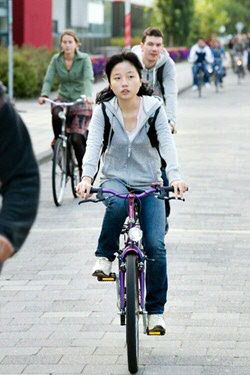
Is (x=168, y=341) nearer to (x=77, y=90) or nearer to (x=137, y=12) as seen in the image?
(x=77, y=90)

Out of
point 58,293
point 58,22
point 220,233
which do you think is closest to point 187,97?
point 58,22

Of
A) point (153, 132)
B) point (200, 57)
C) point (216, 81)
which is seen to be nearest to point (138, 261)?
point (153, 132)

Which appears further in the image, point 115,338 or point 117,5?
point 117,5

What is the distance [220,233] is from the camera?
11.1m

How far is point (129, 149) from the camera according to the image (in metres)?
6.67

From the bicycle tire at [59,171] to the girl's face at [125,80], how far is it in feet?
21.1

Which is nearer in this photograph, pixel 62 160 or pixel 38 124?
pixel 62 160

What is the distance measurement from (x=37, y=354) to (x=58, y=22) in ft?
149

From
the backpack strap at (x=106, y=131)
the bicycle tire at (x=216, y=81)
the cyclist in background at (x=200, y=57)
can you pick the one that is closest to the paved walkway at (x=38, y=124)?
the cyclist in background at (x=200, y=57)

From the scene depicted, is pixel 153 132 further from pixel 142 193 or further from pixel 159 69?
pixel 159 69

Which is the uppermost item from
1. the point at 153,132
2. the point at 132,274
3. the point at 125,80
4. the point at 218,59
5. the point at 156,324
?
the point at 125,80

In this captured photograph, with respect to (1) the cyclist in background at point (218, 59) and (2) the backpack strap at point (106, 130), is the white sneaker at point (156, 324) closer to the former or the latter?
(2) the backpack strap at point (106, 130)

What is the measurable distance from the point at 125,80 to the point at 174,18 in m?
69.0

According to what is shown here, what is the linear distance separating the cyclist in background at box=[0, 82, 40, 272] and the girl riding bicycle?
3098 millimetres
